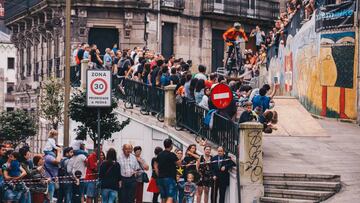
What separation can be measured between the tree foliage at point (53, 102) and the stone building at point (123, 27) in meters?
5.81

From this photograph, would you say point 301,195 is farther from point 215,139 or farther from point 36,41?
point 36,41

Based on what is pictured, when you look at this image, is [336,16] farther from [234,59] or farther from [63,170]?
[63,170]

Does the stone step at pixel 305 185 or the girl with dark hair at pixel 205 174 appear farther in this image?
the girl with dark hair at pixel 205 174

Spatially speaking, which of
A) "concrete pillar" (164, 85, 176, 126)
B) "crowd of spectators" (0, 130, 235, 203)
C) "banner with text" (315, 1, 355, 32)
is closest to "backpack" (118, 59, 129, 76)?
"concrete pillar" (164, 85, 176, 126)

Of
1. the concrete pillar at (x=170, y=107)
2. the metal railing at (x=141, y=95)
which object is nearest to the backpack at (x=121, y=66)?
the metal railing at (x=141, y=95)

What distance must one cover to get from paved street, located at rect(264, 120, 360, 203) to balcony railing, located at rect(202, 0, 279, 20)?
22469mm

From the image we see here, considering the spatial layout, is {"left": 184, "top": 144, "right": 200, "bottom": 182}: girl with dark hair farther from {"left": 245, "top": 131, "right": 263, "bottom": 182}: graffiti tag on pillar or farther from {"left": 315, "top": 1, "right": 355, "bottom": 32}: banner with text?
{"left": 315, "top": 1, "right": 355, "bottom": 32}: banner with text

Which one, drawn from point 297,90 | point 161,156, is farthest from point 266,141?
point 297,90

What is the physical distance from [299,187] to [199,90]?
514 cm

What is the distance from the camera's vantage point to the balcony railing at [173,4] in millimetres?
47350

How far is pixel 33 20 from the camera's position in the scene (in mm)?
51656

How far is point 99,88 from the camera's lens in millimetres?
21266

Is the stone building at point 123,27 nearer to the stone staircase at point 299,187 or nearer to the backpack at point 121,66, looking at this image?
the backpack at point 121,66

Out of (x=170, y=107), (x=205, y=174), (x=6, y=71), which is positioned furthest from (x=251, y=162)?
(x=6, y=71)
